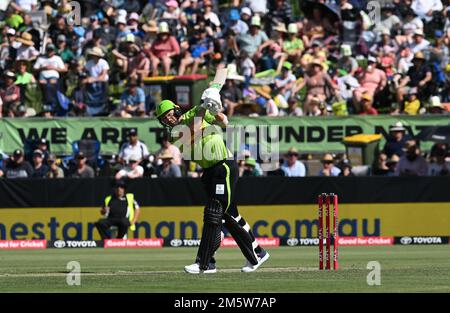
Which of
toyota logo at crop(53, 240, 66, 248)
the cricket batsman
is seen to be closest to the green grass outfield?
the cricket batsman

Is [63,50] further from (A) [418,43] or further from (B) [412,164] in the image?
(B) [412,164]

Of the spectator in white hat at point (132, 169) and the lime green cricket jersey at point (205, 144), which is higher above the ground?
the lime green cricket jersey at point (205, 144)

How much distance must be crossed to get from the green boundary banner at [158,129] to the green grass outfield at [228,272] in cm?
409

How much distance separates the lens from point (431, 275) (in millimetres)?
15094

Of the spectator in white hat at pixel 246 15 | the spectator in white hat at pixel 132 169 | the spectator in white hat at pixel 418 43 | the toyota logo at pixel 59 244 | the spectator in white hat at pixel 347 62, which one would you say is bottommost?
the toyota logo at pixel 59 244

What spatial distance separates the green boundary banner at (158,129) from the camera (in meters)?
26.4

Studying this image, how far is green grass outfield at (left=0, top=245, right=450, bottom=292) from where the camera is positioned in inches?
533

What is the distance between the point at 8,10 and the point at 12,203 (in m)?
6.86

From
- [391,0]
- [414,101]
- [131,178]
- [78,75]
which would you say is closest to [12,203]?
[131,178]

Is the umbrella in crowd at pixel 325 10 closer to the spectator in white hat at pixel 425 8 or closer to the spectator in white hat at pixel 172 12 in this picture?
the spectator in white hat at pixel 425 8

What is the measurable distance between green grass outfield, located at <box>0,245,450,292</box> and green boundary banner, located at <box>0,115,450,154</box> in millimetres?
4087

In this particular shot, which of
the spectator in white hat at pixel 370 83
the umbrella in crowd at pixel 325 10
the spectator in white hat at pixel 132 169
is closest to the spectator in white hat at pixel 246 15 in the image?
the umbrella in crowd at pixel 325 10

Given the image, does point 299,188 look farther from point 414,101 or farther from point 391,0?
point 391,0

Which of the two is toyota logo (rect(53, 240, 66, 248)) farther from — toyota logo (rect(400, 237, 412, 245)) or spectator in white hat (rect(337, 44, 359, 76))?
spectator in white hat (rect(337, 44, 359, 76))
